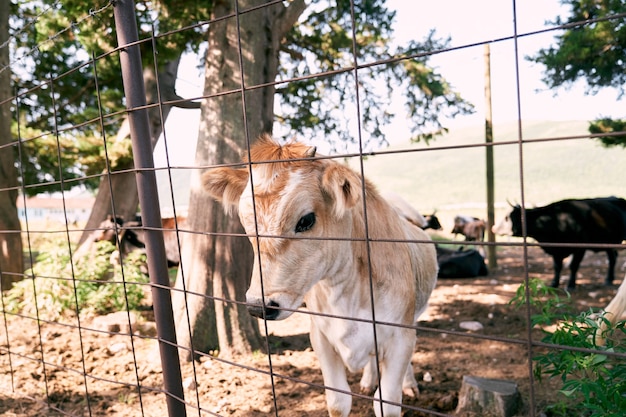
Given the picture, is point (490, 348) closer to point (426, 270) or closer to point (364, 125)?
point (426, 270)

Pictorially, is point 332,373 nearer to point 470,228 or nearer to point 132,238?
point 132,238

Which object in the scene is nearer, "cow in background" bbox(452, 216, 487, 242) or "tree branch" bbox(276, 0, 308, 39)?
"tree branch" bbox(276, 0, 308, 39)

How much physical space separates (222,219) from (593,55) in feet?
19.9

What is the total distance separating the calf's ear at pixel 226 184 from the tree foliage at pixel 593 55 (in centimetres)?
577

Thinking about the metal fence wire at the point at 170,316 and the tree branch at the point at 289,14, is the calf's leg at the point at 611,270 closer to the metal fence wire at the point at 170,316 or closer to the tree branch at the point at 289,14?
the metal fence wire at the point at 170,316

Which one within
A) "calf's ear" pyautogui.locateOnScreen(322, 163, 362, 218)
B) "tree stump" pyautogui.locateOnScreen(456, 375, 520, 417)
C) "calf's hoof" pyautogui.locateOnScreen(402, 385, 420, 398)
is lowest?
"calf's hoof" pyautogui.locateOnScreen(402, 385, 420, 398)

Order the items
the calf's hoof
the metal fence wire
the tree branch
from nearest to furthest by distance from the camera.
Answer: the metal fence wire → the calf's hoof → the tree branch

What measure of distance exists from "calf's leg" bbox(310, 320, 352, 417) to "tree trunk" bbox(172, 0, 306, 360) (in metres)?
1.83

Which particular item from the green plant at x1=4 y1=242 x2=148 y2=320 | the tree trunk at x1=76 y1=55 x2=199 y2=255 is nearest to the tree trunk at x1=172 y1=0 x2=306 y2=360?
the green plant at x1=4 y1=242 x2=148 y2=320

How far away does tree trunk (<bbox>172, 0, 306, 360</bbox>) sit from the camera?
4441 millimetres

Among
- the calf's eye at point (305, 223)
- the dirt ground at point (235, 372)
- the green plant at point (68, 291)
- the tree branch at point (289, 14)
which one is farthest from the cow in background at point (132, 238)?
the calf's eye at point (305, 223)

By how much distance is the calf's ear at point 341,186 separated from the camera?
2158 mm

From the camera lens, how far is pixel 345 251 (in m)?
2.61

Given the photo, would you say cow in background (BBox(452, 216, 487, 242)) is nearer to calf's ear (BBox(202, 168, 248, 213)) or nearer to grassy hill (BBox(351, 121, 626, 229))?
calf's ear (BBox(202, 168, 248, 213))
